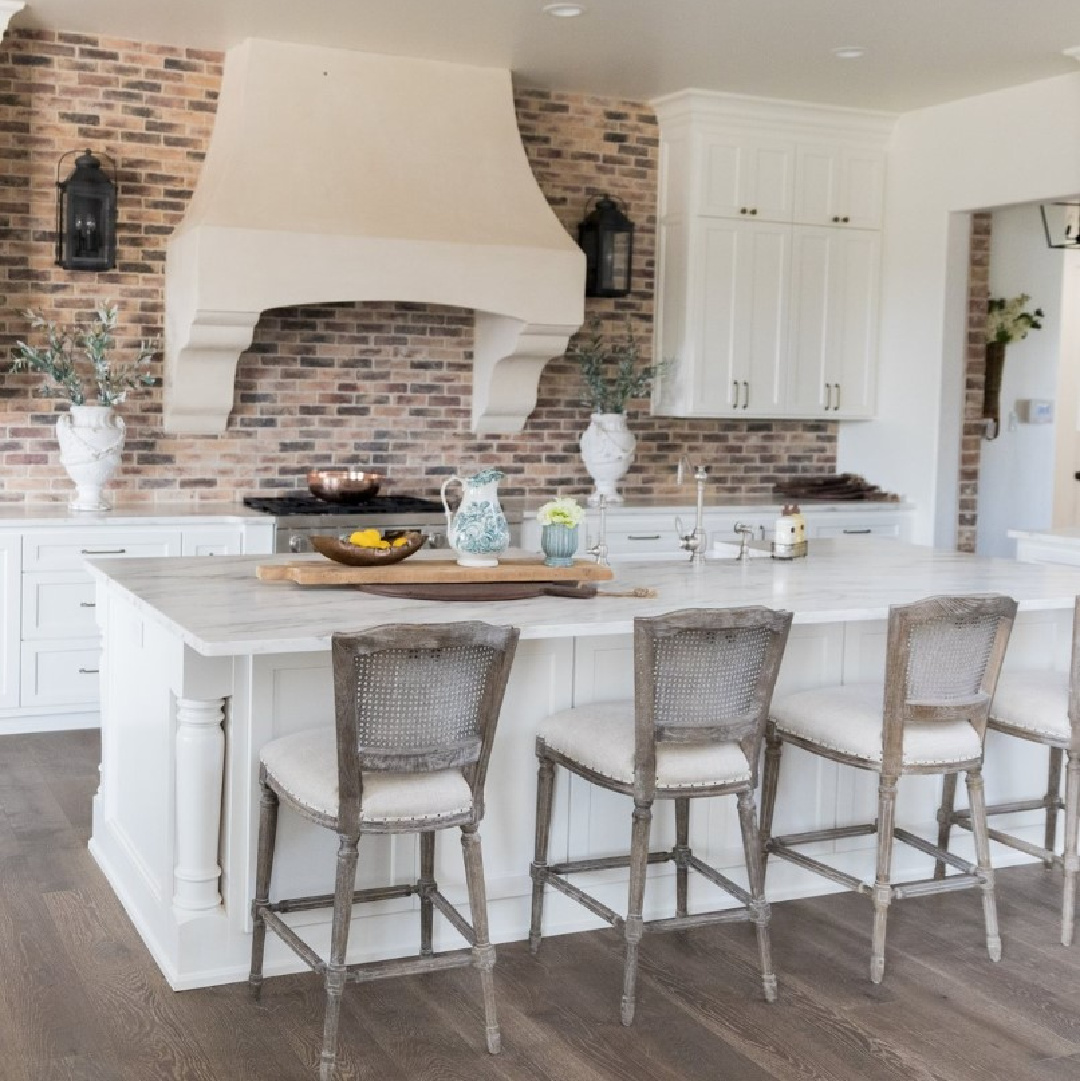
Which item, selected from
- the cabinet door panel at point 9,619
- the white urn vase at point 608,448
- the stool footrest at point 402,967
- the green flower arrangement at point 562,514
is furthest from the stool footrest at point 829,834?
the cabinet door panel at point 9,619

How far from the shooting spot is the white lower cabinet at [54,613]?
5.86 m

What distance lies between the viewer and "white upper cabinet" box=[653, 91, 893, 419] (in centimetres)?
725

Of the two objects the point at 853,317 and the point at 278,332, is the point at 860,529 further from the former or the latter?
the point at 278,332

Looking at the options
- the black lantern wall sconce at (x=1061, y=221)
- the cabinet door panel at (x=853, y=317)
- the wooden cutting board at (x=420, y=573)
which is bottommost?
the wooden cutting board at (x=420, y=573)

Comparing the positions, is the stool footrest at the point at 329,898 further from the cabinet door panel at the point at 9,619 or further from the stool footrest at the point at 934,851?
the cabinet door panel at the point at 9,619

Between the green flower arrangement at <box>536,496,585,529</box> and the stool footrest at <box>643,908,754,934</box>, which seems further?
the green flower arrangement at <box>536,496,585,529</box>

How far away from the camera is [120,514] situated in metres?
6.07

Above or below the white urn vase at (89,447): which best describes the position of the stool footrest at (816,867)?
below

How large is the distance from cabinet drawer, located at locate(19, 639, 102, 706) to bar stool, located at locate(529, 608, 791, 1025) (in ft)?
9.99

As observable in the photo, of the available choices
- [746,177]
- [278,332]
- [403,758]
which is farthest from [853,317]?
[403,758]

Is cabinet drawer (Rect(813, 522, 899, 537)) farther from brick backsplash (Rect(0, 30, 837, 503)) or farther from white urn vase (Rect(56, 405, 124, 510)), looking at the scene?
white urn vase (Rect(56, 405, 124, 510))

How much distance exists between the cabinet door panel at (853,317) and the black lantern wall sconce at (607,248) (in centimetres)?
115

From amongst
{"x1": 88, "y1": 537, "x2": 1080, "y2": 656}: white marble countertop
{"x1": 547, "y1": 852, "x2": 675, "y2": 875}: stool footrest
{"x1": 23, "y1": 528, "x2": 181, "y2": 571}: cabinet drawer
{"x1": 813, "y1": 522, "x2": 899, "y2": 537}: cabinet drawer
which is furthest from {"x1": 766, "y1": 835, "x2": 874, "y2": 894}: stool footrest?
{"x1": 813, "y1": 522, "x2": 899, "y2": 537}: cabinet drawer

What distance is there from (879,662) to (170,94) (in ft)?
13.3
